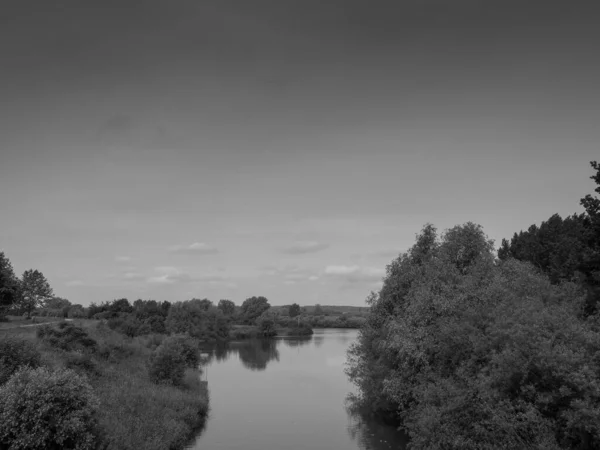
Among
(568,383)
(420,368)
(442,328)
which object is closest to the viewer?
(568,383)

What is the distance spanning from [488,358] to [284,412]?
85.8ft

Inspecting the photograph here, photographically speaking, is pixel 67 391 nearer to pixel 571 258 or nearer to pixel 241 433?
pixel 241 433

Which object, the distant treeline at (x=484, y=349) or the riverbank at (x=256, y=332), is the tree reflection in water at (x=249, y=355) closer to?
the riverbank at (x=256, y=332)

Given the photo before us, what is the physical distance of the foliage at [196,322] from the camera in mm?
136500

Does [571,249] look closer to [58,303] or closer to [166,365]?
[166,365]

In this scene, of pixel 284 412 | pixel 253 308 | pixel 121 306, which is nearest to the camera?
pixel 284 412

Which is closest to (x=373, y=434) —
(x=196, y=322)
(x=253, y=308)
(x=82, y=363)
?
(x=82, y=363)

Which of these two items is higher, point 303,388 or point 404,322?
point 404,322

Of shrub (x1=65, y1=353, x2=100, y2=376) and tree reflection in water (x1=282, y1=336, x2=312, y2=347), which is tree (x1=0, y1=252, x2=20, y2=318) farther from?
tree reflection in water (x1=282, y1=336, x2=312, y2=347)

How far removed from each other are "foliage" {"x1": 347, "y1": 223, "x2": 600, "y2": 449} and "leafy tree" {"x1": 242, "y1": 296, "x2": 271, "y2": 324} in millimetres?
145962

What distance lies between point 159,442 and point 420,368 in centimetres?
1859

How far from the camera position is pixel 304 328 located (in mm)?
173000

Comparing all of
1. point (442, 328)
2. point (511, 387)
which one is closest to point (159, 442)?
point (442, 328)

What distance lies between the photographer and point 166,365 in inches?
1852
